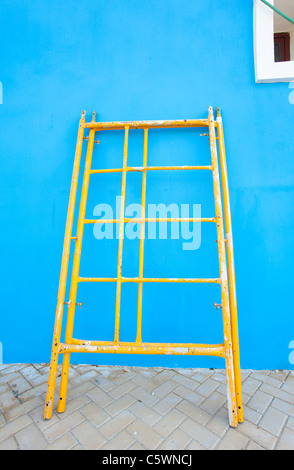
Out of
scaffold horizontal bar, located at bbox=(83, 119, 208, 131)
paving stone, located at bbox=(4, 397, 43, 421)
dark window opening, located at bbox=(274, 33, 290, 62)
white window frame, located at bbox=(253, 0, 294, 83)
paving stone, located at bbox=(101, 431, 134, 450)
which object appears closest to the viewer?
paving stone, located at bbox=(101, 431, 134, 450)

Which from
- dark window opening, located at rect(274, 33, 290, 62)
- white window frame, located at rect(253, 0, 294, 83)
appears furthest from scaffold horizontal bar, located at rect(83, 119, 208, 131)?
dark window opening, located at rect(274, 33, 290, 62)

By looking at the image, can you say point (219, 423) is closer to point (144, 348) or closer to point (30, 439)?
point (144, 348)

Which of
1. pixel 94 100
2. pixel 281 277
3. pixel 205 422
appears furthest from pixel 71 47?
pixel 205 422

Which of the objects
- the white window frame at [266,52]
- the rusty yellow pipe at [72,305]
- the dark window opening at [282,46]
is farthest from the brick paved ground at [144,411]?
the dark window opening at [282,46]

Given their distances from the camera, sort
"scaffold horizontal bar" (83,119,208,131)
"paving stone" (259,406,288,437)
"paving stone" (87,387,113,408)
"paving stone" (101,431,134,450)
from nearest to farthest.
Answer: "paving stone" (101,431,134,450)
"paving stone" (259,406,288,437)
"paving stone" (87,387,113,408)
"scaffold horizontal bar" (83,119,208,131)

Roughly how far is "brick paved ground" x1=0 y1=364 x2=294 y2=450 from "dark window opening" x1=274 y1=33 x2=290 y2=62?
2757mm

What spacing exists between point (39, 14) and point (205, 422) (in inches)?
124

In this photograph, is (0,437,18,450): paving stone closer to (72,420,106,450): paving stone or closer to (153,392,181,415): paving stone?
(72,420,106,450): paving stone

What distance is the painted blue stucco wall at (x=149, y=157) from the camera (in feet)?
5.67

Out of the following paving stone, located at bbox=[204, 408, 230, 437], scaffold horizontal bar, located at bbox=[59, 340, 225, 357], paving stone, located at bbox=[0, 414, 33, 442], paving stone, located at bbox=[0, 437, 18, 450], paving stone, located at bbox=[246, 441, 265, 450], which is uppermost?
scaffold horizontal bar, located at bbox=[59, 340, 225, 357]

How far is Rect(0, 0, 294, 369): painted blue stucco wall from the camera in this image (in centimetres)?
173

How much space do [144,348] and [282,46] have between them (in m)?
2.89

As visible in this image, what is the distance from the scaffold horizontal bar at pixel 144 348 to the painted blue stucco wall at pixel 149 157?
461mm

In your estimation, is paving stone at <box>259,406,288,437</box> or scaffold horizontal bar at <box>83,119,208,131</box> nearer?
paving stone at <box>259,406,288,437</box>
